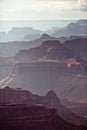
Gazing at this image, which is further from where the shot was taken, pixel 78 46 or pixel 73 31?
pixel 73 31

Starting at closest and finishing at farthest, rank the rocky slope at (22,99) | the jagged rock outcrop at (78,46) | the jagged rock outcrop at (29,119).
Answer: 1. the jagged rock outcrop at (29,119)
2. the rocky slope at (22,99)
3. the jagged rock outcrop at (78,46)

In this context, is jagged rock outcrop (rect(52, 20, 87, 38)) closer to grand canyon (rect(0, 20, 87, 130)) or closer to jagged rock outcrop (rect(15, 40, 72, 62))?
grand canyon (rect(0, 20, 87, 130))

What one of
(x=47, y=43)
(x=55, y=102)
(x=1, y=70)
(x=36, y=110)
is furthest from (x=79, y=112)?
(x=1, y=70)

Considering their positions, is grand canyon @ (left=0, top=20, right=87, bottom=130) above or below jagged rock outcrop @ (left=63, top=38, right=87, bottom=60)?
above

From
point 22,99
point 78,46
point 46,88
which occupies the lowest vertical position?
point 78,46

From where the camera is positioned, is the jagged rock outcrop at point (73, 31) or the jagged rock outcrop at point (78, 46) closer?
the jagged rock outcrop at point (78, 46)

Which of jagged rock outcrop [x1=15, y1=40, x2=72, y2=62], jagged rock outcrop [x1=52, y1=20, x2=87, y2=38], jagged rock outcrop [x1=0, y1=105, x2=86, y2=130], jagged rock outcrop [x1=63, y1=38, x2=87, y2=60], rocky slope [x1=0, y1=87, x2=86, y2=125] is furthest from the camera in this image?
jagged rock outcrop [x1=52, y1=20, x2=87, y2=38]

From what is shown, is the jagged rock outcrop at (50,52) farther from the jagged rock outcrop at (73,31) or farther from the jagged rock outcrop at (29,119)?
the jagged rock outcrop at (73,31)

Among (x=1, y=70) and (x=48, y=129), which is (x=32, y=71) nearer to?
(x=1, y=70)

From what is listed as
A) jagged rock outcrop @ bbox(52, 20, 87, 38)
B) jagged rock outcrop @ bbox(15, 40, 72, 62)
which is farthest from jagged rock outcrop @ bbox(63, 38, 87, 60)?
jagged rock outcrop @ bbox(52, 20, 87, 38)

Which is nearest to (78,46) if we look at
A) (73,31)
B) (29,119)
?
(29,119)

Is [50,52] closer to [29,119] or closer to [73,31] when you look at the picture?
[29,119]

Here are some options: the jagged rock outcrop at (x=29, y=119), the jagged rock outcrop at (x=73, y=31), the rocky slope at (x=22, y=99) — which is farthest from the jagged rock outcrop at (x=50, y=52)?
the jagged rock outcrop at (x=73, y=31)
